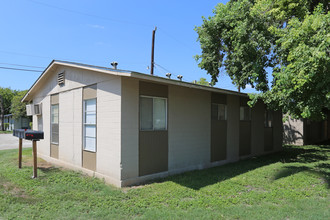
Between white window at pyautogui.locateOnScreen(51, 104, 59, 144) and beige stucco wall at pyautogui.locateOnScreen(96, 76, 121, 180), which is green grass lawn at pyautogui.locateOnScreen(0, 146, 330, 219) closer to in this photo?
beige stucco wall at pyautogui.locateOnScreen(96, 76, 121, 180)

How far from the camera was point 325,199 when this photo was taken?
5.13 m

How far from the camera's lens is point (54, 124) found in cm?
955

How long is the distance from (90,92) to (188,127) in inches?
138

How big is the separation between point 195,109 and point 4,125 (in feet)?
137

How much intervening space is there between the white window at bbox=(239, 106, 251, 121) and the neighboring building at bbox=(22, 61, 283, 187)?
0.16ft

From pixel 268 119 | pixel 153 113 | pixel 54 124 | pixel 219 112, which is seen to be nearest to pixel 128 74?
pixel 153 113

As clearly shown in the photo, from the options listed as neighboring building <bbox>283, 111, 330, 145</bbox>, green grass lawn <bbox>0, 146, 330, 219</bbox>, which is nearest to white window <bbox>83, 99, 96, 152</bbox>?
green grass lawn <bbox>0, 146, 330, 219</bbox>

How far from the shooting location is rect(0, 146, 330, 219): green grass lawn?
4.34m

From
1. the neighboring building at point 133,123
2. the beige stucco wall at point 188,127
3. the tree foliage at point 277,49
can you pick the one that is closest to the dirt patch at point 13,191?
the neighboring building at point 133,123

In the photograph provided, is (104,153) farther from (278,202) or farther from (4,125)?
(4,125)

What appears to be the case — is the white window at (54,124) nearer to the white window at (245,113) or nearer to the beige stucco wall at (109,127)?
the beige stucco wall at (109,127)

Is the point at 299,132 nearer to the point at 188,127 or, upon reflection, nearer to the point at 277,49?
the point at 277,49

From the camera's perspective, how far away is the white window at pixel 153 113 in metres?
6.66

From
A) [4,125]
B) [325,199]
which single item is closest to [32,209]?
[325,199]
